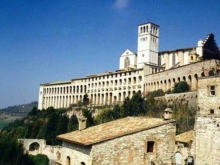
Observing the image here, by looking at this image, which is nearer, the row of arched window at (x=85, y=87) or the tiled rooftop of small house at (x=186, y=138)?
the tiled rooftop of small house at (x=186, y=138)

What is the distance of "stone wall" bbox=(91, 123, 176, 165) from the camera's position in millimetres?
17016

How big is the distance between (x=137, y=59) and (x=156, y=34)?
10.2 metres

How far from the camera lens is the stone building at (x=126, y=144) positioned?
1702cm

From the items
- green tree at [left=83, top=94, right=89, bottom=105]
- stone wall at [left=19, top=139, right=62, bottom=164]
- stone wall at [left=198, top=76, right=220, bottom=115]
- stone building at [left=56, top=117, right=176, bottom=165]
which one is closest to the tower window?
stone building at [left=56, top=117, right=176, bottom=165]

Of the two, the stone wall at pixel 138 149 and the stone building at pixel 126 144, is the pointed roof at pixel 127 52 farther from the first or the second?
the stone wall at pixel 138 149

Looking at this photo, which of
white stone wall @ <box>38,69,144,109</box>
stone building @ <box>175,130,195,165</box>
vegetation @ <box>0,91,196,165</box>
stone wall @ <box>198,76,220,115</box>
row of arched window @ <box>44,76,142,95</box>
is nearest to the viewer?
stone wall @ <box>198,76,220,115</box>

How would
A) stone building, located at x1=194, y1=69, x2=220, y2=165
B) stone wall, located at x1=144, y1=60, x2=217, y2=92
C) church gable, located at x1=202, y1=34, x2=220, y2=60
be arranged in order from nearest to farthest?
1. stone building, located at x1=194, y1=69, x2=220, y2=165
2. stone wall, located at x1=144, y1=60, x2=217, y2=92
3. church gable, located at x1=202, y1=34, x2=220, y2=60

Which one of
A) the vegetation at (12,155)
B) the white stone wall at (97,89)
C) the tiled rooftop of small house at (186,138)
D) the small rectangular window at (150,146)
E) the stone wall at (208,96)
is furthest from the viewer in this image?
the white stone wall at (97,89)

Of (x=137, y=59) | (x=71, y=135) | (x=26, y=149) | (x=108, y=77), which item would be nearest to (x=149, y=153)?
(x=71, y=135)

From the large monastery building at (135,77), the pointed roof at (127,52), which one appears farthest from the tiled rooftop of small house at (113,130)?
the pointed roof at (127,52)

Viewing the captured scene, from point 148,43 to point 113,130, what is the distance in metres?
74.2

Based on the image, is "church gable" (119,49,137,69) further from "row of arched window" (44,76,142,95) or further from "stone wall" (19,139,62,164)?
"stone wall" (19,139,62,164)

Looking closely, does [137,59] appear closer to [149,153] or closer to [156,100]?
[156,100]

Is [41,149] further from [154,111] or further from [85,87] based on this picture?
[85,87]
